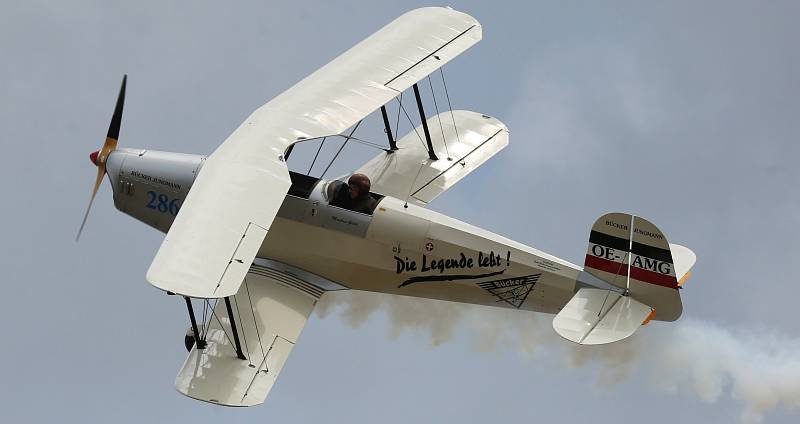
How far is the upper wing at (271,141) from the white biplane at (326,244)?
0.02 metres

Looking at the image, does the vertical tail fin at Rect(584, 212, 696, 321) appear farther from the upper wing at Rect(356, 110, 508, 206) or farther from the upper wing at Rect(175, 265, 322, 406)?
the upper wing at Rect(356, 110, 508, 206)

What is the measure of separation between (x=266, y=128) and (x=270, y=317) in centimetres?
203

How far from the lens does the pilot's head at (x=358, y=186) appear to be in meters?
18.8

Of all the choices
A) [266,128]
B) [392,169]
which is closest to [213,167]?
[266,128]

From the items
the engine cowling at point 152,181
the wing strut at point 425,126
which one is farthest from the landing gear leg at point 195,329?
the wing strut at point 425,126

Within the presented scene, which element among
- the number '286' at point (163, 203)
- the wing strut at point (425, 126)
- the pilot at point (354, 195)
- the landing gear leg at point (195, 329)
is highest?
the wing strut at point (425, 126)

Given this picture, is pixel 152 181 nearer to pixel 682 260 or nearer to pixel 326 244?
pixel 326 244

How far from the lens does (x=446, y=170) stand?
21656mm

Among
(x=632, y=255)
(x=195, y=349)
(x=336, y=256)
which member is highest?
(x=632, y=255)

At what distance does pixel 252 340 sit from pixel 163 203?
2.51 meters

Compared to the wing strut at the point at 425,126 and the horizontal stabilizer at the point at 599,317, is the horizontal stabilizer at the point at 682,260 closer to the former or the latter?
the horizontal stabilizer at the point at 599,317

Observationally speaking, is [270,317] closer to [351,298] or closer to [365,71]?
[351,298]

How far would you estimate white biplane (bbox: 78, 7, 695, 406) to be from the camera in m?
17.2

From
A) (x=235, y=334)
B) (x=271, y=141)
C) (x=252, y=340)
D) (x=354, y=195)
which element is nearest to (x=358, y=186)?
(x=354, y=195)
